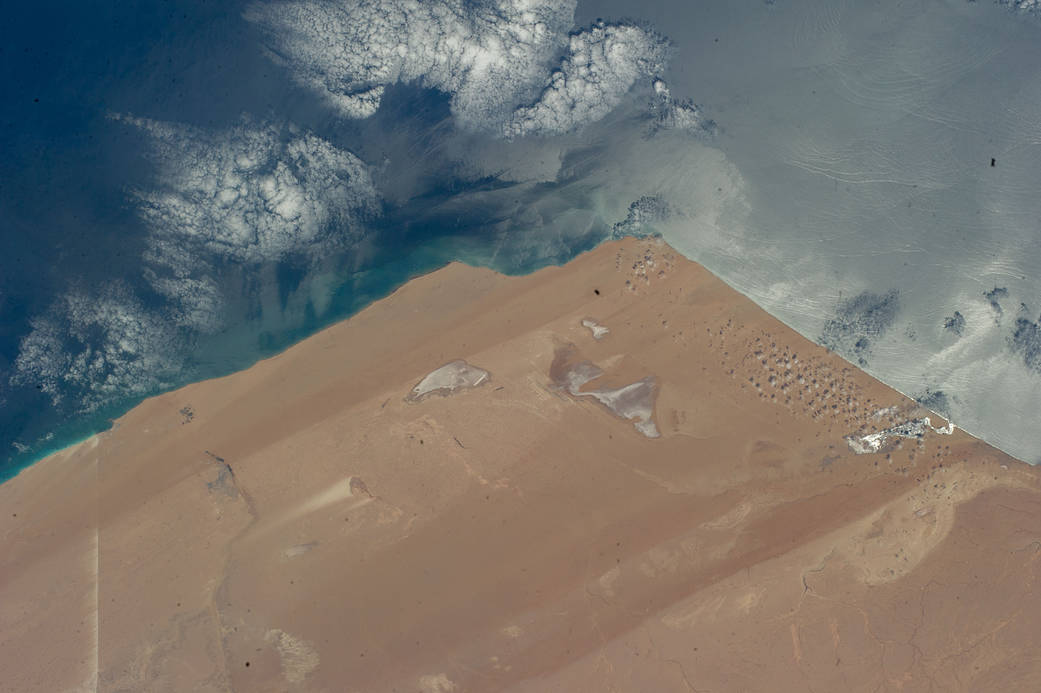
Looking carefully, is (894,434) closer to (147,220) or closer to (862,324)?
(862,324)

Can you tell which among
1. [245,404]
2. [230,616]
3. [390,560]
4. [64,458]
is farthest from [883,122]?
[64,458]

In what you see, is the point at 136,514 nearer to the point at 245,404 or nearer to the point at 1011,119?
the point at 245,404

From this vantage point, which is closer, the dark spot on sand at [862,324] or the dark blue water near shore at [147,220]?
the dark spot on sand at [862,324]

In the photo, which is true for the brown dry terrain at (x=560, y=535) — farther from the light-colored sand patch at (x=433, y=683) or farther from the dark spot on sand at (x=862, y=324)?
the dark spot on sand at (x=862, y=324)

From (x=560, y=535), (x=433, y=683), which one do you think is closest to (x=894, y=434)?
(x=560, y=535)

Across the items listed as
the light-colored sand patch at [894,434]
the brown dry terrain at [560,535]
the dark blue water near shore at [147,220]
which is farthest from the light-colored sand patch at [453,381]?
the light-colored sand patch at [894,434]
